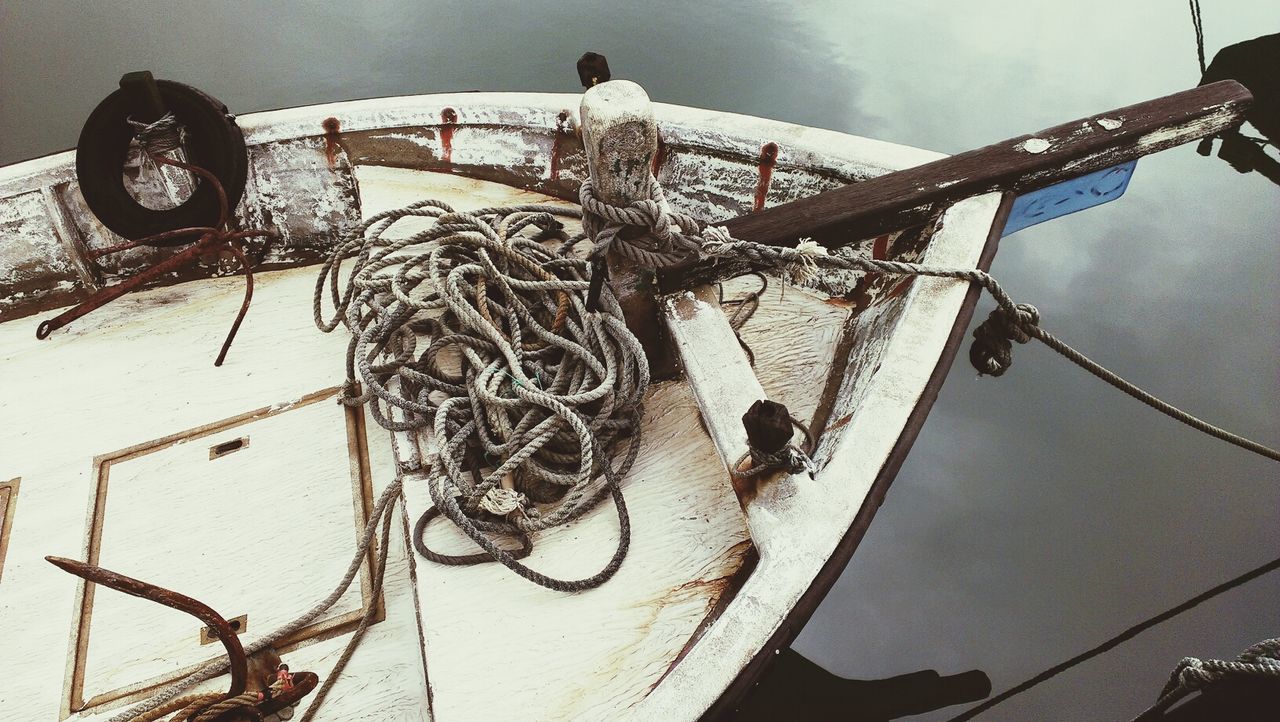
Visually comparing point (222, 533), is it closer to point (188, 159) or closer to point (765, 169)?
point (188, 159)

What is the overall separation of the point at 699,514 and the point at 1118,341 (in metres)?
2.80

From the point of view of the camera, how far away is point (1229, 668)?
1.34 m

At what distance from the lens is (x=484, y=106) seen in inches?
98.8

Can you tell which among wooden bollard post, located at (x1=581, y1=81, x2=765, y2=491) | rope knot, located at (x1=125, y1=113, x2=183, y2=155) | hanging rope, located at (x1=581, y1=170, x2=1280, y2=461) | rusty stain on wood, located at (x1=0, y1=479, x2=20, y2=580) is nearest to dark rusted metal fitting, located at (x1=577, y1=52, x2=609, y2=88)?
wooden bollard post, located at (x1=581, y1=81, x2=765, y2=491)

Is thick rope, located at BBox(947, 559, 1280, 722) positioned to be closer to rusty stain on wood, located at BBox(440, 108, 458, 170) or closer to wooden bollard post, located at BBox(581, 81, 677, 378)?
wooden bollard post, located at BBox(581, 81, 677, 378)

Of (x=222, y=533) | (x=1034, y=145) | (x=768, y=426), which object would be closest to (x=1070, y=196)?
(x=1034, y=145)

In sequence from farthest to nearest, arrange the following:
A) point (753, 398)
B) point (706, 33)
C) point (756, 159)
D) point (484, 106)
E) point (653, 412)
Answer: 1. point (706, 33)
2. point (484, 106)
3. point (756, 159)
4. point (653, 412)
5. point (753, 398)

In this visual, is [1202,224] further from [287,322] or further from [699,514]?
[287,322]

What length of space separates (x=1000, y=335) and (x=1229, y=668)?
0.81 metres

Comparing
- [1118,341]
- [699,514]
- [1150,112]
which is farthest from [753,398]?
[1118,341]

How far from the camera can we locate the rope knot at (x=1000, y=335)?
1795 mm

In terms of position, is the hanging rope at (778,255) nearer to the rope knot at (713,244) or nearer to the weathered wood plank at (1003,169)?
the rope knot at (713,244)

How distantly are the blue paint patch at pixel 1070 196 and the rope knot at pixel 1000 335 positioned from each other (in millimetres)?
330

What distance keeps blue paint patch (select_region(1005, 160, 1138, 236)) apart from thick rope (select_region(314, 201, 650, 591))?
113 cm
